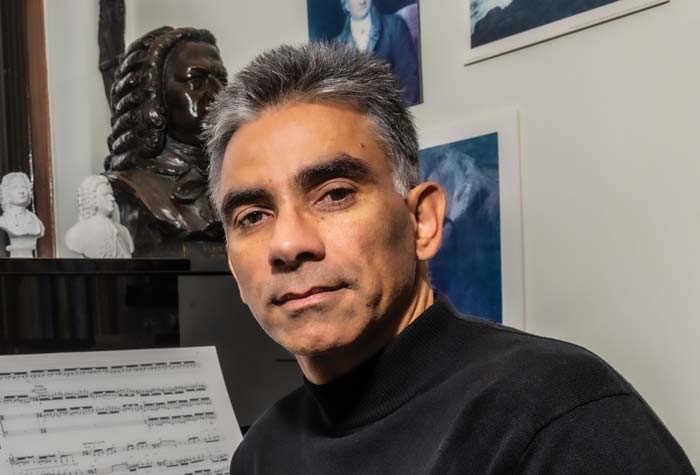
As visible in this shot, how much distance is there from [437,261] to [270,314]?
0.89 meters

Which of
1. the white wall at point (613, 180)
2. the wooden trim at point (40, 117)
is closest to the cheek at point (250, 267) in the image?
the white wall at point (613, 180)

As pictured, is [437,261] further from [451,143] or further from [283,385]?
[283,385]

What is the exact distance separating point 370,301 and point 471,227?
83 cm

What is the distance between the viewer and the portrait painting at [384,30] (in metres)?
1.64

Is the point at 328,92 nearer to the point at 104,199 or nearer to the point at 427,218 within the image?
the point at 427,218

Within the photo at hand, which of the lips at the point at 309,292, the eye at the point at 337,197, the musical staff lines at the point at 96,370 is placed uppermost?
the eye at the point at 337,197

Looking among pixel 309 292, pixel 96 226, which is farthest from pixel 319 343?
pixel 96 226

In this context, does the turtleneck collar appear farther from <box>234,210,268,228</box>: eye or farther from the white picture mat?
the white picture mat

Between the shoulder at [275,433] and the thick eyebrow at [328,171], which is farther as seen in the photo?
the shoulder at [275,433]

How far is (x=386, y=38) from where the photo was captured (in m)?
1.69

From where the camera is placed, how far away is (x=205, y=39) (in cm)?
164

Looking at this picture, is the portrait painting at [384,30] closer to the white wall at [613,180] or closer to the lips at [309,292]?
the white wall at [613,180]

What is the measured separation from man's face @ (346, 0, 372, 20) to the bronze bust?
36 cm

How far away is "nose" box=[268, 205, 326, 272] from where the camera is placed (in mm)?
704
